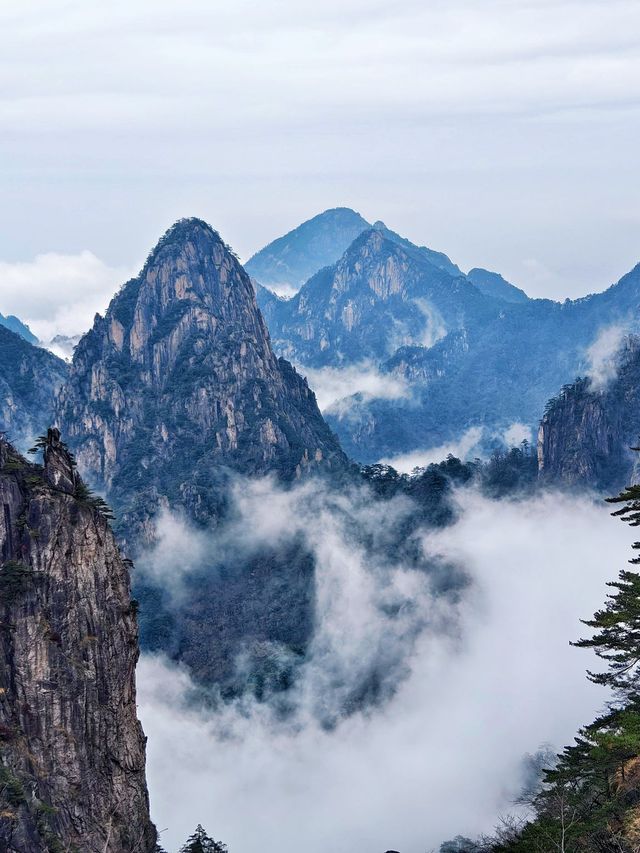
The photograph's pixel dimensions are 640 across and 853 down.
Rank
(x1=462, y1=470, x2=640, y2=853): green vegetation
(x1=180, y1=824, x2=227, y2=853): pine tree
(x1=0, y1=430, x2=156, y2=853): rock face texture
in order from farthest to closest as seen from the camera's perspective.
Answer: (x1=180, y1=824, x2=227, y2=853): pine tree, (x1=0, y1=430, x2=156, y2=853): rock face texture, (x1=462, y1=470, x2=640, y2=853): green vegetation

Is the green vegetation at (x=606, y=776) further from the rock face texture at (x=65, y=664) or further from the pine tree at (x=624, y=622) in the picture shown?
the rock face texture at (x=65, y=664)

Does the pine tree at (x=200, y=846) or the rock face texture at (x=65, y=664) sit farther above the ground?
the rock face texture at (x=65, y=664)

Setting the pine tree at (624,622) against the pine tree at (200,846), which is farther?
the pine tree at (200,846)

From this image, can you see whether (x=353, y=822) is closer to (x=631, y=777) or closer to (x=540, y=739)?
(x=540, y=739)

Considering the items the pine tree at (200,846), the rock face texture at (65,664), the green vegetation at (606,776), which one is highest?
the rock face texture at (65,664)

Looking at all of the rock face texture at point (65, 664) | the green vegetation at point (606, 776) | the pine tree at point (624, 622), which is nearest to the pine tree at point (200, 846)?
the rock face texture at point (65, 664)

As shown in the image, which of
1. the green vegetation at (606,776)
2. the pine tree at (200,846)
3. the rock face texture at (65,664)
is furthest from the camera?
the pine tree at (200,846)

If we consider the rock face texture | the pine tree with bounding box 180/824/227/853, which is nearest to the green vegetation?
the rock face texture

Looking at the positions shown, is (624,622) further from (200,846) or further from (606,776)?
(200,846)

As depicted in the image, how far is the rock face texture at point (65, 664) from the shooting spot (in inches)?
3078

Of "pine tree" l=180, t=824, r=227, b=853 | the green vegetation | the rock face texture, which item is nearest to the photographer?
the green vegetation

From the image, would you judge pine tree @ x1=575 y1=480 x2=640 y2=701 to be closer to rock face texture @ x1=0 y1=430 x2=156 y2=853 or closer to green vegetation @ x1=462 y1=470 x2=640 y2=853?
green vegetation @ x1=462 y1=470 x2=640 y2=853

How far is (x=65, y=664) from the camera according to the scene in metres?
80.8

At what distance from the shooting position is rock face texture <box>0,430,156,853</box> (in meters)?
78.2
